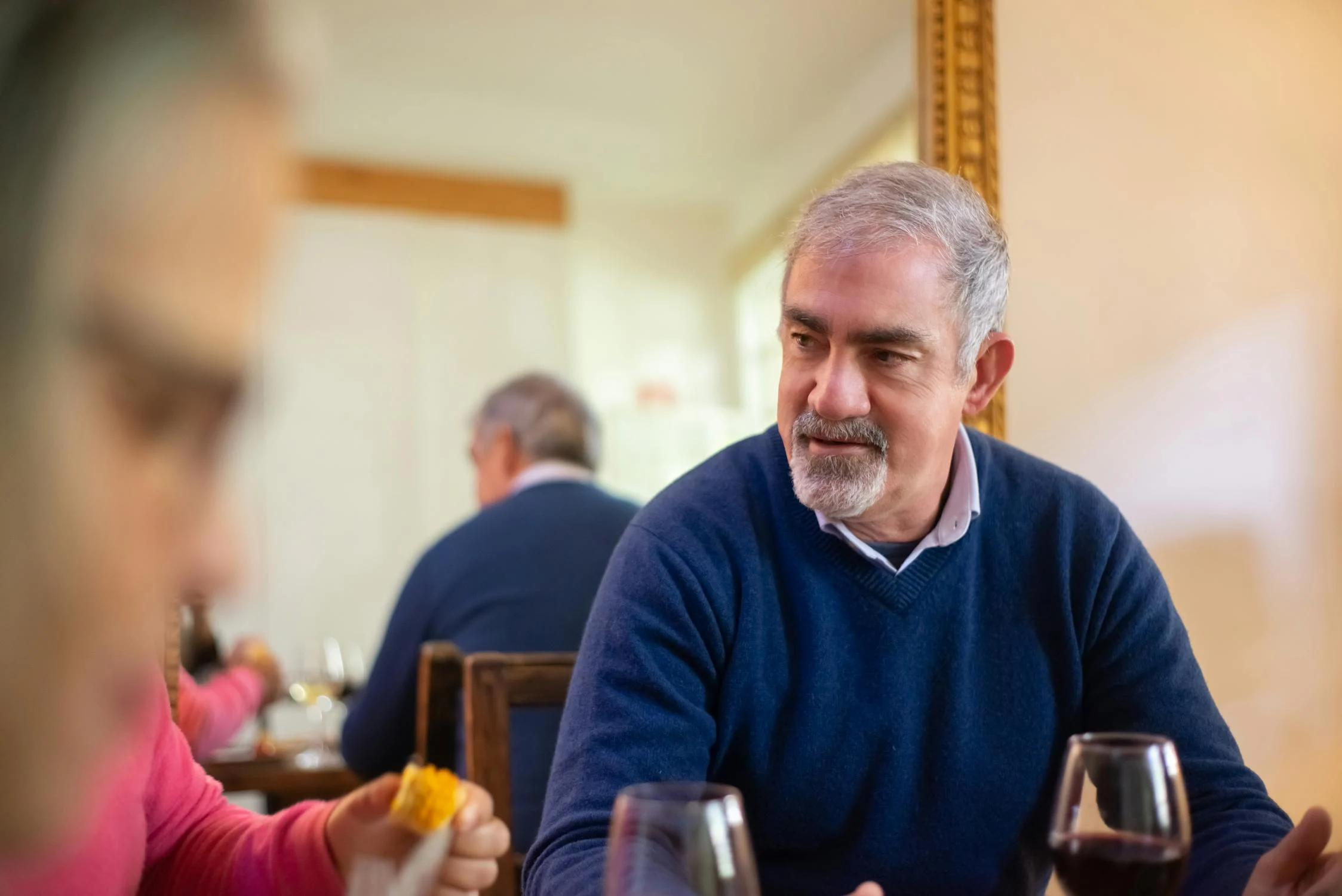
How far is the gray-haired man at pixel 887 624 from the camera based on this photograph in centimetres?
107

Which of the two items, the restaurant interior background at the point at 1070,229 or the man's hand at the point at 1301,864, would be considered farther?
the restaurant interior background at the point at 1070,229

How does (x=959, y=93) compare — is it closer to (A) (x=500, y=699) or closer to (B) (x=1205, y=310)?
(B) (x=1205, y=310)

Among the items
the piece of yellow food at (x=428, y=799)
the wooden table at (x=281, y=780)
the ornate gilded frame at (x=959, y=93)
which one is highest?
the ornate gilded frame at (x=959, y=93)

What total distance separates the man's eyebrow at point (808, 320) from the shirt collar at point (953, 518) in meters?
0.19

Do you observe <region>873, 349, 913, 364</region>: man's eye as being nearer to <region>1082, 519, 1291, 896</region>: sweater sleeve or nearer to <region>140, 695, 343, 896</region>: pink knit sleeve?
<region>1082, 519, 1291, 896</region>: sweater sleeve

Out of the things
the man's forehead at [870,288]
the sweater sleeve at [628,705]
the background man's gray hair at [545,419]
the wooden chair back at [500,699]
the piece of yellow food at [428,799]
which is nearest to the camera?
the piece of yellow food at [428,799]

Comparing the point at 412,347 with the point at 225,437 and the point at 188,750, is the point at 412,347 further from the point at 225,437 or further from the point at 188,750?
the point at 225,437

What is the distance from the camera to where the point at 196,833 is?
2.71 ft

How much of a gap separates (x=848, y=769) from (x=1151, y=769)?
42cm

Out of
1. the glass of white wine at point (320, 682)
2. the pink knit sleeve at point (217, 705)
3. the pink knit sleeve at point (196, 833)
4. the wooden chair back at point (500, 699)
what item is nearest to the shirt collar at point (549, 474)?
the glass of white wine at point (320, 682)

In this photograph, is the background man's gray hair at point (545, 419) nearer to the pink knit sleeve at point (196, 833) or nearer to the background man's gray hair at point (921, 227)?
the background man's gray hair at point (921, 227)

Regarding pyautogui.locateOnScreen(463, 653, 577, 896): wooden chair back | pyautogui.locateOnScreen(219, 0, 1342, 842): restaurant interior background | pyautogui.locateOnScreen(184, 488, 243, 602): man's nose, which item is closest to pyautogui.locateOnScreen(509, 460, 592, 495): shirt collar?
pyautogui.locateOnScreen(219, 0, 1342, 842): restaurant interior background

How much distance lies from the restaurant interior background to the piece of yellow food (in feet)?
4.14

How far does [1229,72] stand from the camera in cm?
191
